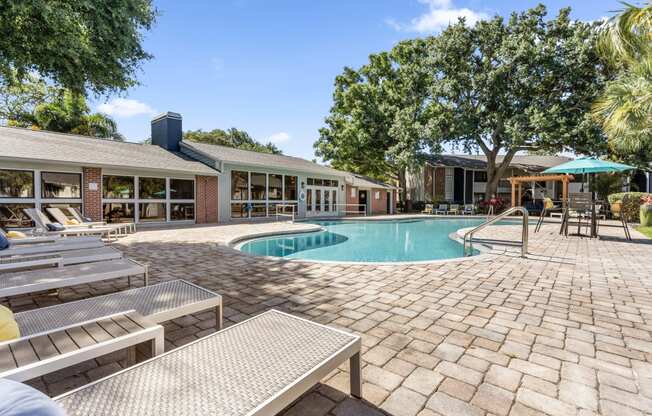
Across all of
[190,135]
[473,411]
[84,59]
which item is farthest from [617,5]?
[190,135]

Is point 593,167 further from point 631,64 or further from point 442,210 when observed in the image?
point 442,210

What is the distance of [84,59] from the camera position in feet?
21.6

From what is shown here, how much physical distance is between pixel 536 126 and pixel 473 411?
71.5 ft

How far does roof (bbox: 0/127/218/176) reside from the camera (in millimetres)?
10117

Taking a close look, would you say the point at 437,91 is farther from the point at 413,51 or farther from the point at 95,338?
the point at 95,338

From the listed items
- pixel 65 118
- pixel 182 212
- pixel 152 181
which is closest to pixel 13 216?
pixel 152 181

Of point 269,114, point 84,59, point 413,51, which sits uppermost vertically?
point 413,51

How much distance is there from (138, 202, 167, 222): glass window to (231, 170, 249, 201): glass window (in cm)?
336

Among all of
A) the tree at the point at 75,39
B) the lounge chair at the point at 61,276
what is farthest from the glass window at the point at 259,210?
the lounge chair at the point at 61,276

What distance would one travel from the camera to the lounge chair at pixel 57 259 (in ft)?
12.7

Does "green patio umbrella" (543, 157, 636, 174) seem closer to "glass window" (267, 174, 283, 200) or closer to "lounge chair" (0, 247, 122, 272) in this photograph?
"lounge chair" (0, 247, 122, 272)

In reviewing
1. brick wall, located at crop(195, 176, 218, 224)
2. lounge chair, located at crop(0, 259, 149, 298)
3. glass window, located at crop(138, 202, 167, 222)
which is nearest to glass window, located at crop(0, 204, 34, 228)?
glass window, located at crop(138, 202, 167, 222)

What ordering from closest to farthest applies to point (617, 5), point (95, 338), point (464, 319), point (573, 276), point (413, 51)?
point (95, 338)
point (464, 319)
point (573, 276)
point (617, 5)
point (413, 51)

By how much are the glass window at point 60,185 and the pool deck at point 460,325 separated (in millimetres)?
7681
